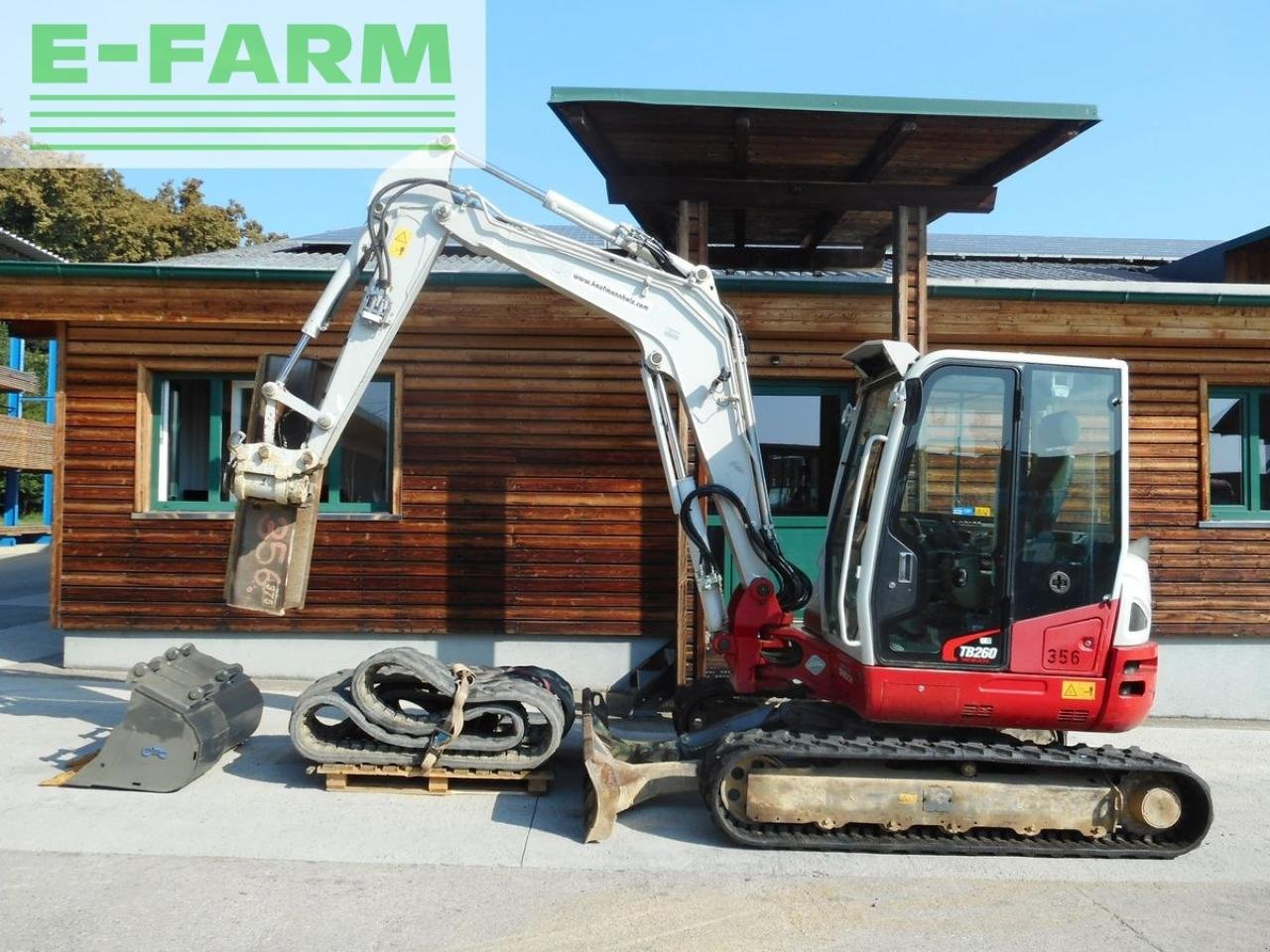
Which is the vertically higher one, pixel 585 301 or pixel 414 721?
pixel 585 301

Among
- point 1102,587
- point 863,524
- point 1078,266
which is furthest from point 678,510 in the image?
point 1078,266

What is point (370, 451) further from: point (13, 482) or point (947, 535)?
point (13, 482)

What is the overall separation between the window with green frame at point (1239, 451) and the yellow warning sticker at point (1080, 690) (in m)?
5.12

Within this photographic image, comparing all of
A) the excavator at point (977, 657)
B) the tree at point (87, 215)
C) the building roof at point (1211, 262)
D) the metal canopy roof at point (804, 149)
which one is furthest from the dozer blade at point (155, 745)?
the tree at point (87, 215)

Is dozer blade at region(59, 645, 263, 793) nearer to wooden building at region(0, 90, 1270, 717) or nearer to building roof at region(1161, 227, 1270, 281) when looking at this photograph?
wooden building at region(0, 90, 1270, 717)

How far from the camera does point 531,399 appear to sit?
30.0ft

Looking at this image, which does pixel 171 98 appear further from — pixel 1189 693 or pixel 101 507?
pixel 1189 693

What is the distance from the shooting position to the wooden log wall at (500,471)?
8.98m

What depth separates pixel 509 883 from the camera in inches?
183

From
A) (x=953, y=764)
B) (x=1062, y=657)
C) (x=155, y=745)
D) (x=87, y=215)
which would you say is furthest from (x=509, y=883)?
(x=87, y=215)

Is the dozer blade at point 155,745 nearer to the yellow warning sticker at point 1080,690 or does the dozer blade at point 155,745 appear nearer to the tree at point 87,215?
the yellow warning sticker at point 1080,690

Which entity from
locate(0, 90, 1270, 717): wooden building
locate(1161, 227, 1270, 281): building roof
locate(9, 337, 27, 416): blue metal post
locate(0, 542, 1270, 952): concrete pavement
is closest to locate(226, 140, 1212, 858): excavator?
locate(0, 542, 1270, 952): concrete pavement

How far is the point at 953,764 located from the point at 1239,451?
19.6 ft

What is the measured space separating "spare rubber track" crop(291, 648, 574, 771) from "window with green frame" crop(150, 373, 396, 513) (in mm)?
3363
